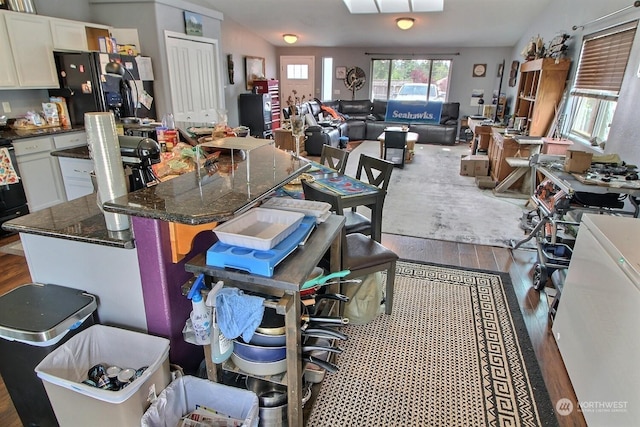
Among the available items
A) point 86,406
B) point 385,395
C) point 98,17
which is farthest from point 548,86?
point 98,17

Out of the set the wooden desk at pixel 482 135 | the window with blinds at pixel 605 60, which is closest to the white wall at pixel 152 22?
the wooden desk at pixel 482 135

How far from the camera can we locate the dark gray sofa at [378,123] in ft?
28.3

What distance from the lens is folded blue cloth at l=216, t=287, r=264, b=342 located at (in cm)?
A: 123

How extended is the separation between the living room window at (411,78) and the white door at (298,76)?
1.68 meters

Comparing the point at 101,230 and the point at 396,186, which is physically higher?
the point at 101,230

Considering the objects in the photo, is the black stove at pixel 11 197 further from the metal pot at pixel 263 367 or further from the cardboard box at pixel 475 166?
the cardboard box at pixel 475 166

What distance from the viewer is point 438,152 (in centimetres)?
767

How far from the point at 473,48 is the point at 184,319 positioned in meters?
9.47

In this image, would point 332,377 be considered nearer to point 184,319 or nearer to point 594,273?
point 184,319

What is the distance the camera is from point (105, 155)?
Answer: 1.26 m

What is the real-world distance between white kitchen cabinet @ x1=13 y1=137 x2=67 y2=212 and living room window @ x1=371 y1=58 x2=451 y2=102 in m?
7.92

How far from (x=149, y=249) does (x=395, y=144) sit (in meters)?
5.22

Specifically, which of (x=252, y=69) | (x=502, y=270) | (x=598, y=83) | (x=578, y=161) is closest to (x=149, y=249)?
(x=502, y=270)

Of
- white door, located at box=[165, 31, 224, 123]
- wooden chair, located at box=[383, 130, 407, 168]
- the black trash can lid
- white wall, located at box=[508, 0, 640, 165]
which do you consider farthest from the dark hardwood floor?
white door, located at box=[165, 31, 224, 123]
